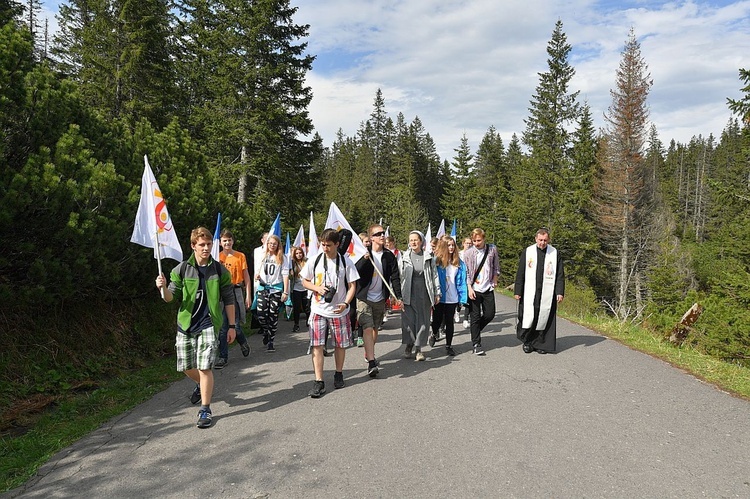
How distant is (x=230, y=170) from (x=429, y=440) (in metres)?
21.1

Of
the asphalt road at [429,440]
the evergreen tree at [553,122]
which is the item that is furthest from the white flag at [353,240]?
the evergreen tree at [553,122]

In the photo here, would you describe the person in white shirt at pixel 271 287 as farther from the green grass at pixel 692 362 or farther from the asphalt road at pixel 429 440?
the green grass at pixel 692 362

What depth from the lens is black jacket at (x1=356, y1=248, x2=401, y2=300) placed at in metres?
6.90

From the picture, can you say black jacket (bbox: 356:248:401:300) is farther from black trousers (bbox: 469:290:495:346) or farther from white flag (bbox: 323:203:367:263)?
black trousers (bbox: 469:290:495:346)

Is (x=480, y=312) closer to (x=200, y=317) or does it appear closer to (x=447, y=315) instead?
(x=447, y=315)

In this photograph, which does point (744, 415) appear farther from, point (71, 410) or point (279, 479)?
point (71, 410)

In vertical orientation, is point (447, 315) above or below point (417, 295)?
below

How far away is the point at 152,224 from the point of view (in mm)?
5312

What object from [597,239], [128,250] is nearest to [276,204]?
[128,250]

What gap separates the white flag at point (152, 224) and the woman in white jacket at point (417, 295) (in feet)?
11.6

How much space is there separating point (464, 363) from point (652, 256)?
33048 mm

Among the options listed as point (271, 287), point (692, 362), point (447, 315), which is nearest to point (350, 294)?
point (447, 315)

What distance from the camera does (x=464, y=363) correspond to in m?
7.41

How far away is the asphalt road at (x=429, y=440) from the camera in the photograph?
11.7ft
